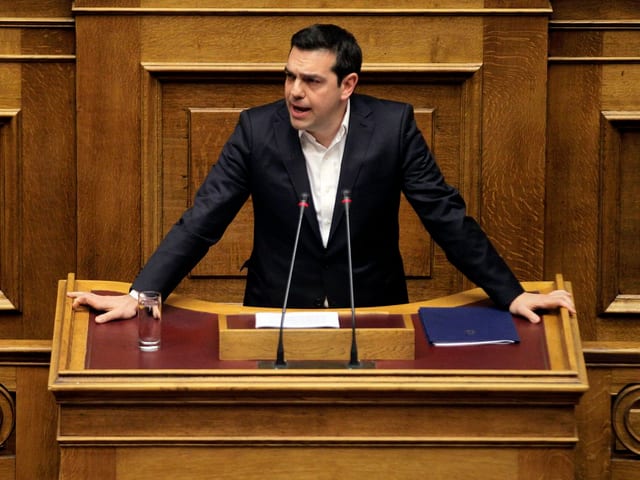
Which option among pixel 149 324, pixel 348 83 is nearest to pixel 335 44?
pixel 348 83

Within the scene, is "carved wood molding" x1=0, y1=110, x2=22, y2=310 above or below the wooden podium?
above

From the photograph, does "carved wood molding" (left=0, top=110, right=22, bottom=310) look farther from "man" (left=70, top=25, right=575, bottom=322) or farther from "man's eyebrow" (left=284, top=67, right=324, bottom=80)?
"man's eyebrow" (left=284, top=67, right=324, bottom=80)

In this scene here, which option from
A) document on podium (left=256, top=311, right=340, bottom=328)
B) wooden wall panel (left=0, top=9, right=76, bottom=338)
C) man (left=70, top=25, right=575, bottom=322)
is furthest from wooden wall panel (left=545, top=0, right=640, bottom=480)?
wooden wall panel (left=0, top=9, right=76, bottom=338)

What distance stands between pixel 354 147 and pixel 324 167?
0.10m

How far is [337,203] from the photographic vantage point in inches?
139

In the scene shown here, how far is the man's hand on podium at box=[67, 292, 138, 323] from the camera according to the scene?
3.16m

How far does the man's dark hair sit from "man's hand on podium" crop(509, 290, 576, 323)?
28.6 inches

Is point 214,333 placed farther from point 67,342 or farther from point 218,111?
point 218,111

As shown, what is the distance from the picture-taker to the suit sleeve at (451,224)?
10.9 ft

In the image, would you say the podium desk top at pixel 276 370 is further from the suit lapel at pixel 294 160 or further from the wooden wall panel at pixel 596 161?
the wooden wall panel at pixel 596 161

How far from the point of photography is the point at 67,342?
9.73 feet

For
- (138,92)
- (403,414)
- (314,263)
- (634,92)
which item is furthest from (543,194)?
(403,414)

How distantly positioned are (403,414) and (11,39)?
1922 mm

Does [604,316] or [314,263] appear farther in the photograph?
[604,316]
